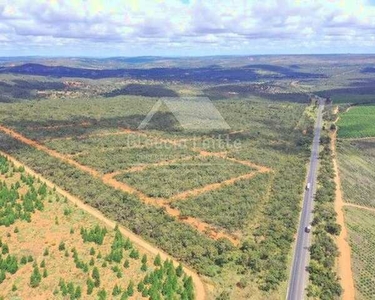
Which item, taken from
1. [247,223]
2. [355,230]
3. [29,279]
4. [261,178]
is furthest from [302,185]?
[29,279]

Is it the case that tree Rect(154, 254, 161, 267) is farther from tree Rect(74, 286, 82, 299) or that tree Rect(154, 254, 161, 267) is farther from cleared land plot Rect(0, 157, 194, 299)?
tree Rect(74, 286, 82, 299)

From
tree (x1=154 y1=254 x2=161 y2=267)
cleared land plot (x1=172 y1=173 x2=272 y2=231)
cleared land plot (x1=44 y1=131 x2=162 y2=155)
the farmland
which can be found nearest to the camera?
tree (x1=154 y1=254 x2=161 y2=267)

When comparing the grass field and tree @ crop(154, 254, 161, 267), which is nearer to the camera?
tree @ crop(154, 254, 161, 267)

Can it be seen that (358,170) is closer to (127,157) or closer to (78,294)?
(127,157)

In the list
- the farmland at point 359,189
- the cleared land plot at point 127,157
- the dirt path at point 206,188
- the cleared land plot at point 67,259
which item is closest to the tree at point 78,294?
the cleared land plot at point 67,259

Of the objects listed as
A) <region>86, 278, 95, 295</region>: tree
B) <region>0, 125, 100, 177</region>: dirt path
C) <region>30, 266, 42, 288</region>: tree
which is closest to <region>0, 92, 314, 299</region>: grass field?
<region>0, 125, 100, 177</region>: dirt path

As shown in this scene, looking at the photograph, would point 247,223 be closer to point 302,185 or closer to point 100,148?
point 302,185
